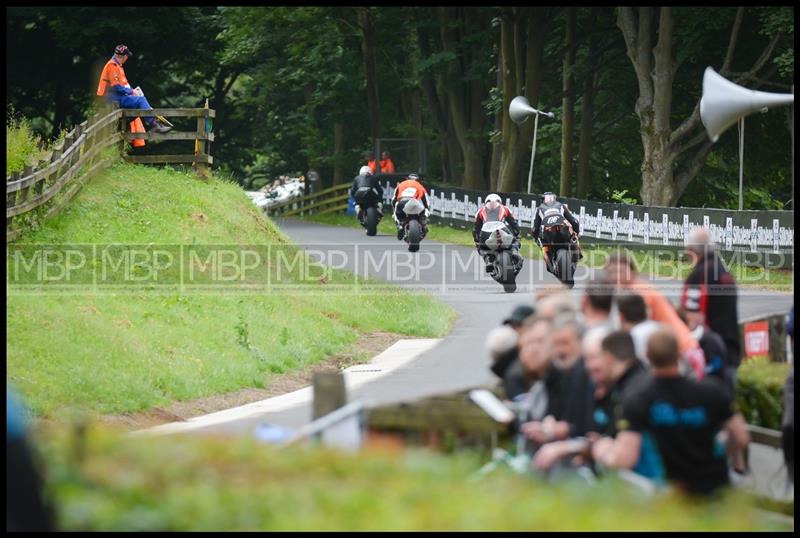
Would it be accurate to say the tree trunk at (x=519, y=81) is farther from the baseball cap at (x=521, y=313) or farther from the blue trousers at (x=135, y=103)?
the baseball cap at (x=521, y=313)

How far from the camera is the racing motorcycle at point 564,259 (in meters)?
26.4

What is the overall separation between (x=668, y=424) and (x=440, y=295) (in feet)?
72.0

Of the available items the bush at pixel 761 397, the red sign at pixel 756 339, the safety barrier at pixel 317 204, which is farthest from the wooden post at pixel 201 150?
the safety barrier at pixel 317 204

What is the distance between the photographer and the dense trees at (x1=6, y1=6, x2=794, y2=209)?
42.2 metres

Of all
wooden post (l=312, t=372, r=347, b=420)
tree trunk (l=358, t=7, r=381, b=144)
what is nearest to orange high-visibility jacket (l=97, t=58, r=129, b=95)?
wooden post (l=312, t=372, r=347, b=420)

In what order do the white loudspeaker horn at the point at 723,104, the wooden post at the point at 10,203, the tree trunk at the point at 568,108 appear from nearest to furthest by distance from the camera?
1. the white loudspeaker horn at the point at 723,104
2. the wooden post at the point at 10,203
3. the tree trunk at the point at 568,108

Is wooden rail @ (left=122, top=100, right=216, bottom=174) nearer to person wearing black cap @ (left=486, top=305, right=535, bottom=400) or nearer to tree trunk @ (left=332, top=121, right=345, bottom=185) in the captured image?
person wearing black cap @ (left=486, top=305, right=535, bottom=400)

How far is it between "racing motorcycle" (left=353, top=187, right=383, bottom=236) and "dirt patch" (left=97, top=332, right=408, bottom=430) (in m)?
11.8

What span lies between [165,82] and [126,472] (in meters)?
55.3

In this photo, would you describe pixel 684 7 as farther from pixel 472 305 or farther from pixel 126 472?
pixel 126 472

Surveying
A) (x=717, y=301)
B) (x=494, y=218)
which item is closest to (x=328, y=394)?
(x=717, y=301)

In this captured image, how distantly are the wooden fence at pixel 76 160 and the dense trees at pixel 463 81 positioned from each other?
14900 millimetres

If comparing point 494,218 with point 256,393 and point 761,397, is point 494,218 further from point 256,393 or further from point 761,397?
point 761,397

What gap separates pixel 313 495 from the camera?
6156 millimetres
